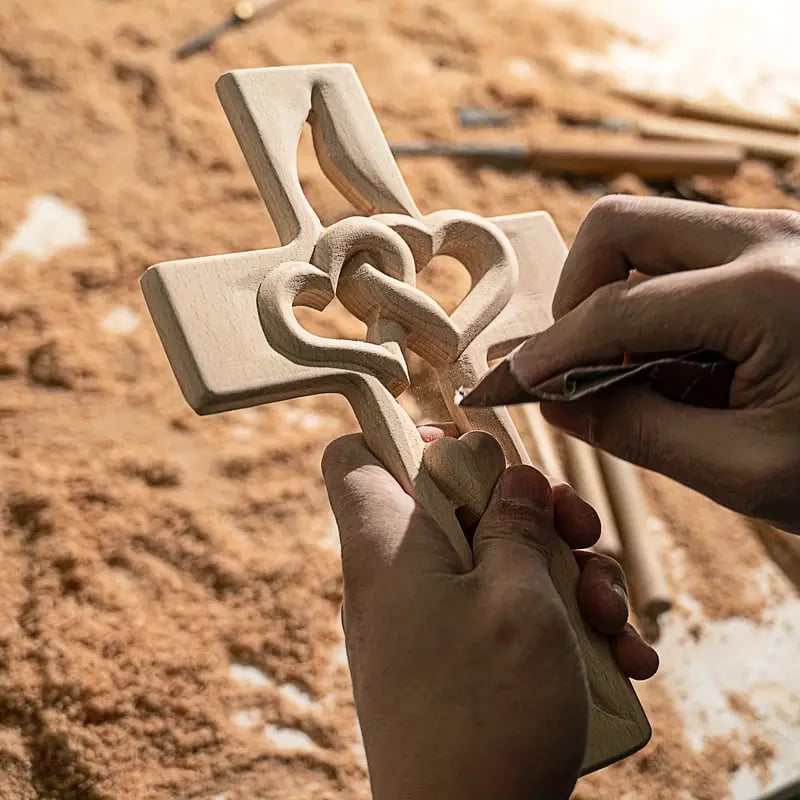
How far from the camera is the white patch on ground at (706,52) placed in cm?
250

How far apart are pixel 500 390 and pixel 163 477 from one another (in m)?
0.79

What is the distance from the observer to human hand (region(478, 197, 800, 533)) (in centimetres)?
84

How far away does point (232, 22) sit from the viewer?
226 centimetres

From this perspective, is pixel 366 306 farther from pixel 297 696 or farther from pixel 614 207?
pixel 297 696

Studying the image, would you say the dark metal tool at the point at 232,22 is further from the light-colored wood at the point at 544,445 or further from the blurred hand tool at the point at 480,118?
the light-colored wood at the point at 544,445

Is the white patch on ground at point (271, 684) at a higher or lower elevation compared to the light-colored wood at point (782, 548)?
lower

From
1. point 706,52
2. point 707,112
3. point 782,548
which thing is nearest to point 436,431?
point 782,548

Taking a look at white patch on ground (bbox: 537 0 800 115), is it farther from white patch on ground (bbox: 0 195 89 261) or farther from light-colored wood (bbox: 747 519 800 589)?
white patch on ground (bbox: 0 195 89 261)

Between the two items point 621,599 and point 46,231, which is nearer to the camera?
point 621,599

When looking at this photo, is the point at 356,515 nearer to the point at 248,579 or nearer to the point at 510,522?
the point at 510,522

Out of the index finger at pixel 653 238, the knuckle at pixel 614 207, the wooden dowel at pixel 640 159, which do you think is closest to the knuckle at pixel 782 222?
the index finger at pixel 653 238

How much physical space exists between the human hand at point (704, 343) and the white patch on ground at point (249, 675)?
69 centimetres

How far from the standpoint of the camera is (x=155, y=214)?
5.95 feet

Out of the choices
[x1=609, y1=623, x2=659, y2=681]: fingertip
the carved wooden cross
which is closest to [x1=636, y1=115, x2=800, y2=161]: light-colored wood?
the carved wooden cross
